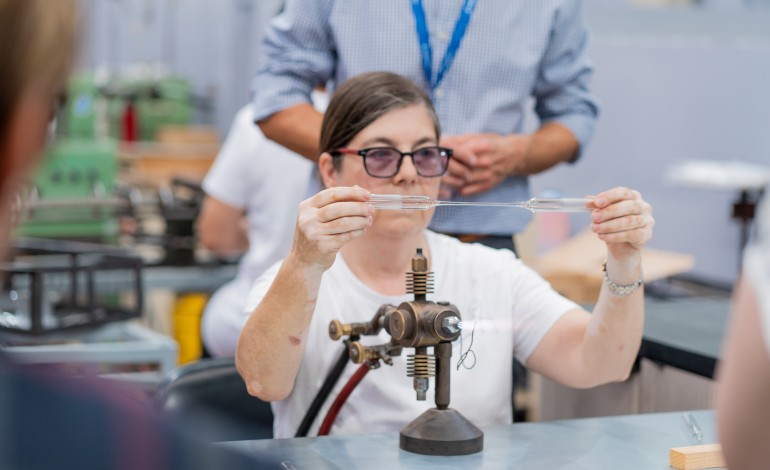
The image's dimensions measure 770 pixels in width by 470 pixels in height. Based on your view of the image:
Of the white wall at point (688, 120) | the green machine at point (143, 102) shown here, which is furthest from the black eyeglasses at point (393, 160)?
the green machine at point (143, 102)

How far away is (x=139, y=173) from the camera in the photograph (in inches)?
283

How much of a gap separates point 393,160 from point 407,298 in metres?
0.25

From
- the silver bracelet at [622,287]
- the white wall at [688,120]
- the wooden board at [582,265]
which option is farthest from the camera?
the white wall at [688,120]

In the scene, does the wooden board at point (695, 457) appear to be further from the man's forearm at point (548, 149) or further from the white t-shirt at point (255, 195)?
the white t-shirt at point (255, 195)

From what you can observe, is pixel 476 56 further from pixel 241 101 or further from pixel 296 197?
pixel 241 101

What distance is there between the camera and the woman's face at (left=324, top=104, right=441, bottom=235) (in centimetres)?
180

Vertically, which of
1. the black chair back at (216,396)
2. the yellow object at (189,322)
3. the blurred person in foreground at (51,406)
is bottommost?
the yellow object at (189,322)

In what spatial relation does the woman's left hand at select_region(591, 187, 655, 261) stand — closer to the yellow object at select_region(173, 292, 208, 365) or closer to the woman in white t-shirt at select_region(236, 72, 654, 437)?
the woman in white t-shirt at select_region(236, 72, 654, 437)

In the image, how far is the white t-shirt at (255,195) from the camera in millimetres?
3178

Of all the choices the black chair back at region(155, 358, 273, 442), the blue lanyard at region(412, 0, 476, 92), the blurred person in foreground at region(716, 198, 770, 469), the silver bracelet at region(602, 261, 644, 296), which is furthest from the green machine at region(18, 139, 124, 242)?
the blurred person in foreground at region(716, 198, 770, 469)

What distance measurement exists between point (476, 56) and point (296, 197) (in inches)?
43.3

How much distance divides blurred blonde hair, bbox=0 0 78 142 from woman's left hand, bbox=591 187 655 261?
1206 millimetres

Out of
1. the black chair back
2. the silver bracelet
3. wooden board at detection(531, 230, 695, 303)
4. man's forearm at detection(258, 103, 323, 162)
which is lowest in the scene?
the black chair back

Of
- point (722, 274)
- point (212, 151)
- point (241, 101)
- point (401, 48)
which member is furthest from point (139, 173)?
point (401, 48)
